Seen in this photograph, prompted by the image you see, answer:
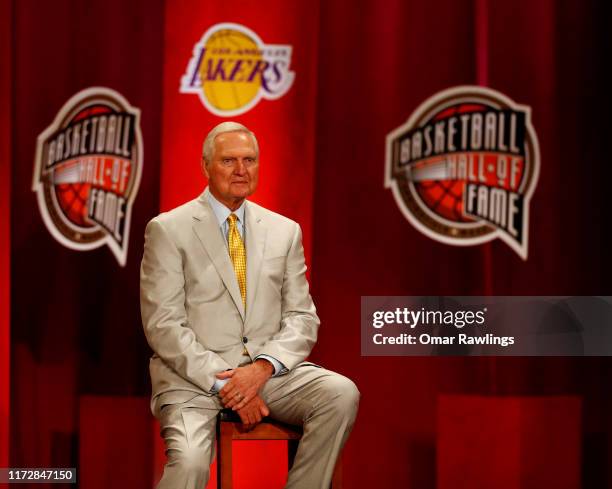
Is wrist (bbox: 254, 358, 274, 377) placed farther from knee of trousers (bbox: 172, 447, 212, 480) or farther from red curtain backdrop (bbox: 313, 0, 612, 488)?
red curtain backdrop (bbox: 313, 0, 612, 488)

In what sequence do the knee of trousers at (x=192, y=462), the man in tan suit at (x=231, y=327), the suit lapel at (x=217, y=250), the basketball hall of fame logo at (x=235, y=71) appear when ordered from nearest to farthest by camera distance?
the knee of trousers at (x=192, y=462) → the man in tan suit at (x=231, y=327) → the suit lapel at (x=217, y=250) → the basketball hall of fame logo at (x=235, y=71)

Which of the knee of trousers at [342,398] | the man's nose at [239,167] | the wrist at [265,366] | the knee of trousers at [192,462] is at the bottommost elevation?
the knee of trousers at [192,462]

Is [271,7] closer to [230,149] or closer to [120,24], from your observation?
[120,24]

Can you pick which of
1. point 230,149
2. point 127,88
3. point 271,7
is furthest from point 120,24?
point 230,149

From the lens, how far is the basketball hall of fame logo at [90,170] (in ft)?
10.4

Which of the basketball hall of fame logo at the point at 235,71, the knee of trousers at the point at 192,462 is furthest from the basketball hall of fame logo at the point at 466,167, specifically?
the knee of trousers at the point at 192,462

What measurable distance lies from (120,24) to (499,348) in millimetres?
1839

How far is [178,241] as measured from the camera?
2.41 meters

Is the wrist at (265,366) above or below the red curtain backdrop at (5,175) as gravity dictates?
below

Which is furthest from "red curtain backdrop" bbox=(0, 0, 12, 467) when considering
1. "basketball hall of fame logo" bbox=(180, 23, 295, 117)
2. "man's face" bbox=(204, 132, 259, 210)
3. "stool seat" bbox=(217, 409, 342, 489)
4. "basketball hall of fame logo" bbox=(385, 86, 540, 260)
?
"basketball hall of fame logo" bbox=(385, 86, 540, 260)

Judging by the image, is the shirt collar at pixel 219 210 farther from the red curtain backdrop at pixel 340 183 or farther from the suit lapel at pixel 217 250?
the red curtain backdrop at pixel 340 183

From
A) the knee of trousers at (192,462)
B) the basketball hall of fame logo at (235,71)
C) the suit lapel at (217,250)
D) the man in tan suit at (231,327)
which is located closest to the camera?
the knee of trousers at (192,462)

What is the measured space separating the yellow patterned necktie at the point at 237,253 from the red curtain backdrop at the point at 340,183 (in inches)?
26.1

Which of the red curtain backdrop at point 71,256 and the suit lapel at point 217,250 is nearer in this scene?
the suit lapel at point 217,250
